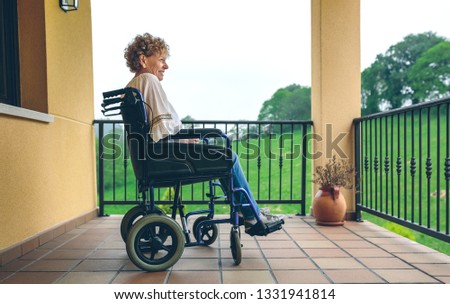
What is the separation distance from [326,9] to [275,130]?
1248mm

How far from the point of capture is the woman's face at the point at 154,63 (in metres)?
2.26

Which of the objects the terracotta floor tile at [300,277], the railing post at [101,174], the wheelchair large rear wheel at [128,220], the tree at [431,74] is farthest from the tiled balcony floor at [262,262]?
the tree at [431,74]

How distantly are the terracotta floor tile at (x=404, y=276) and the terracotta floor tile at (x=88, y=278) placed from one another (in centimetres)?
133

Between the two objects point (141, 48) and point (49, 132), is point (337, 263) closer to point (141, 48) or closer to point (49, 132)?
point (141, 48)

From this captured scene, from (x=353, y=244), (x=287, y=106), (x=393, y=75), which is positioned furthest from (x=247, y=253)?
(x=393, y=75)

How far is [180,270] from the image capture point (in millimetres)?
2035

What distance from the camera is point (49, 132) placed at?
2803 millimetres

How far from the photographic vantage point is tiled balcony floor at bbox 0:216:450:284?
188 cm

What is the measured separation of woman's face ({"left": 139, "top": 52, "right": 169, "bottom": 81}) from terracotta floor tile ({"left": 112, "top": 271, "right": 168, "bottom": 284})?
43.6 inches

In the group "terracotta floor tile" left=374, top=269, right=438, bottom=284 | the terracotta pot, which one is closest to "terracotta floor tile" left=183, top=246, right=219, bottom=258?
"terracotta floor tile" left=374, top=269, right=438, bottom=284

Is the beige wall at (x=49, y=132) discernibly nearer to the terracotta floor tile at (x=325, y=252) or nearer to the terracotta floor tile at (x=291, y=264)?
the terracotta floor tile at (x=291, y=264)

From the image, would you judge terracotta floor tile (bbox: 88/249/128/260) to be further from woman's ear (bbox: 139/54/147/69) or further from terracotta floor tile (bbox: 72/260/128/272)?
woman's ear (bbox: 139/54/147/69)

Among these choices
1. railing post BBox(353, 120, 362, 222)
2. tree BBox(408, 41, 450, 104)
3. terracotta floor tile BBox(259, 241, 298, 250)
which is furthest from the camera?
tree BBox(408, 41, 450, 104)
